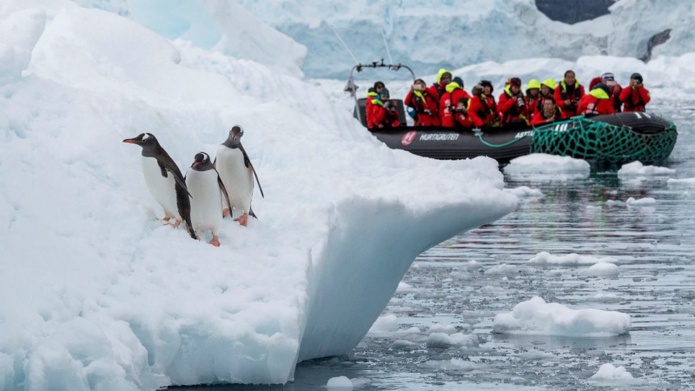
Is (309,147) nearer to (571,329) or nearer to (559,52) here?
(571,329)

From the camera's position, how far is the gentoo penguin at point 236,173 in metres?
5.24

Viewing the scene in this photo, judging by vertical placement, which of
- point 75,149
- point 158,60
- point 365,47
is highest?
point 365,47

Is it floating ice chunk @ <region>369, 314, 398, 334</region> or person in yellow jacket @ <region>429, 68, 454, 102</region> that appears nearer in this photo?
floating ice chunk @ <region>369, 314, 398, 334</region>

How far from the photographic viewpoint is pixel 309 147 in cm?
625

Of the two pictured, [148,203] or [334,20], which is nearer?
[148,203]

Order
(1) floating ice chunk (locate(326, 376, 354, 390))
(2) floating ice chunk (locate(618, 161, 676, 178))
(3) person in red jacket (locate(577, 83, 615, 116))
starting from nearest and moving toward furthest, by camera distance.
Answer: (1) floating ice chunk (locate(326, 376, 354, 390)) → (2) floating ice chunk (locate(618, 161, 676, 178)) → (3) person in red jacket (locate(577, 83, 615, 116))

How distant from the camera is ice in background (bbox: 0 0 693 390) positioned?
412cm

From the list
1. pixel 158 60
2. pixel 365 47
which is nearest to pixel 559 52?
pixel 365 47

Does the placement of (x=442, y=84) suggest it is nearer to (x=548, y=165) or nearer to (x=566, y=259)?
(x=548, y=165)

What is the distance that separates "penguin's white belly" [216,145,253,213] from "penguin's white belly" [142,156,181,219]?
352 mm

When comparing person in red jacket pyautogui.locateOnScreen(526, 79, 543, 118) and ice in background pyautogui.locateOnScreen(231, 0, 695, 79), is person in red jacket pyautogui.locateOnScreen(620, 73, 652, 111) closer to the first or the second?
person in red jacket pyautogui.locateOnScreen(526, 79, 543, 118)

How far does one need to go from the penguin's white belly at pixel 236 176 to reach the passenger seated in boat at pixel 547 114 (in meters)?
13.0

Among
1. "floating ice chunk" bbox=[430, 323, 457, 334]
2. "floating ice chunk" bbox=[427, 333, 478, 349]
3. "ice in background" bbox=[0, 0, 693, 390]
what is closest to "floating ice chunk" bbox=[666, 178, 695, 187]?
"ice in background" bbox=[0, 0, 693, 390]

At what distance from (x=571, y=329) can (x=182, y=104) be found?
2.24m
